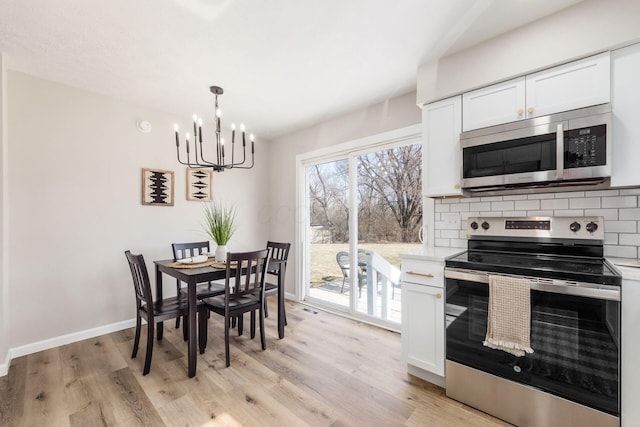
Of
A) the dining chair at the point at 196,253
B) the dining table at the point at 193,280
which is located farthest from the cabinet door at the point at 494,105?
the dining chair at the point at 196,253

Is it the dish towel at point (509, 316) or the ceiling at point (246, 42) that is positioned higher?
the ceiling at point (246, 42)

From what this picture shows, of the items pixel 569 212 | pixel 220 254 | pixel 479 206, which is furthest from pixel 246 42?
pixel 569 212

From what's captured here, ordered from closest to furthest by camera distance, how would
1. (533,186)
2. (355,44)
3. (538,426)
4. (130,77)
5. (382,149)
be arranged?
(538,426), (533,186), (355,44), (130,77), (382,149)

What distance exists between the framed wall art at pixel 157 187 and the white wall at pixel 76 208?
68 mm

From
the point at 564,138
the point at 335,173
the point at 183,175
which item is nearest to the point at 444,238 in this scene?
the point at 564,138

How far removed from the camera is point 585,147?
1.64 metres

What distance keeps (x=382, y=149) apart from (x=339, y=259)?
146cm

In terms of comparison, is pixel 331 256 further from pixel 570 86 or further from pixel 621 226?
pixel 570 86

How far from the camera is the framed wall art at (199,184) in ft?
11.7

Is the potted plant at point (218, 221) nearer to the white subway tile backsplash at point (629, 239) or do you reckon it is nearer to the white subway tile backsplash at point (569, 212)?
the white subway tile backsplash at point (569, 212)

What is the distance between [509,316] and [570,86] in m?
1.46

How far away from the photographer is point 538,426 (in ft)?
5.05

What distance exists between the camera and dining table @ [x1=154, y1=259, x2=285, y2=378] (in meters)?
2.10

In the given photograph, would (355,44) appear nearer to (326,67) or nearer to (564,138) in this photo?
(326,67)
